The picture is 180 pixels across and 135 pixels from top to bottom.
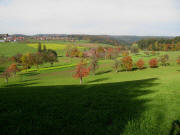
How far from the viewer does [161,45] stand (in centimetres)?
15288

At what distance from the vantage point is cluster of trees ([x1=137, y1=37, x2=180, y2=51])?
143825 mm

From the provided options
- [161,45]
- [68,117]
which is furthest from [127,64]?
[161,45]

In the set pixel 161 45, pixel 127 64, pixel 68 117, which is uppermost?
pixel 161 45

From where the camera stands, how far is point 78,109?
7566 mm

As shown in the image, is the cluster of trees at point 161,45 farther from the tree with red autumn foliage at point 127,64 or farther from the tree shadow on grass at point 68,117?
the tree shadow on grass at point 68,117

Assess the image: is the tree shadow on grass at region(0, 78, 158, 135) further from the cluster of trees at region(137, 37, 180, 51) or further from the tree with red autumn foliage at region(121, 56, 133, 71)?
Result: the cluster of trees at region(137, 37, 180, 51)

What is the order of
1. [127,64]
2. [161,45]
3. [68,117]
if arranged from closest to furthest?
[68,117], [127,64], [161,45]

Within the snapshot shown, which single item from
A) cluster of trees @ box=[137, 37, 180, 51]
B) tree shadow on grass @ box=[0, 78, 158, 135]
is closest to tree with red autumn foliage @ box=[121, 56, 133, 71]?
tree shadow on grass @ box=[0, 78, 158, 135]

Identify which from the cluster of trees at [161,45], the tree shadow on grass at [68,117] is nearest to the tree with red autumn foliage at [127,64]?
the tree shadow on grass at [68,117]

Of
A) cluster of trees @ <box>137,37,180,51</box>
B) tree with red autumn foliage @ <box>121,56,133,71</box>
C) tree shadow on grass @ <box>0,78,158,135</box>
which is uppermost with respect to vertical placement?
cluster of trees @ <box>137,37,180,51</box>

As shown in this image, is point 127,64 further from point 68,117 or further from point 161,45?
point 161,45

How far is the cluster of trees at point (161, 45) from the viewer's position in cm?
14382

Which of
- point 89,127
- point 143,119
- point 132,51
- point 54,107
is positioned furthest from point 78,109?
point 132,51

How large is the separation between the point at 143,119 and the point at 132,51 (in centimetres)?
13596
